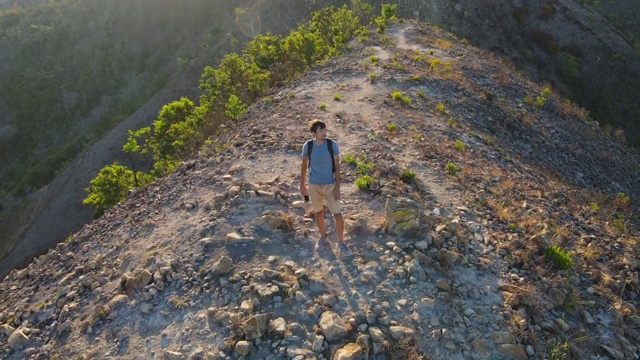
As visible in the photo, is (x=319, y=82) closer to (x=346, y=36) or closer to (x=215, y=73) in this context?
(x=215, y=73)

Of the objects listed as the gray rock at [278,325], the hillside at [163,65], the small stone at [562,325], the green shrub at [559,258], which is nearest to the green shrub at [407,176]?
the green shrub at [559,258]

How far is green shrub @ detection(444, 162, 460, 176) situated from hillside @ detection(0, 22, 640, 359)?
4 cm

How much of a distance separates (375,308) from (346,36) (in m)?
26.8

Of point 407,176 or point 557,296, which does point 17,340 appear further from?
point 557,296

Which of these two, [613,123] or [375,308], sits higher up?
[375,308]

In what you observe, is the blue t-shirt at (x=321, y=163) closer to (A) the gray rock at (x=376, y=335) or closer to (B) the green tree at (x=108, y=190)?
(A) the gray rock at (x=376, y=335)

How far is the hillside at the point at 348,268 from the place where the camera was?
297 inches

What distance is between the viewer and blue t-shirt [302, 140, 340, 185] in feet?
27.9

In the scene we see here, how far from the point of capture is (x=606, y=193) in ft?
61.9

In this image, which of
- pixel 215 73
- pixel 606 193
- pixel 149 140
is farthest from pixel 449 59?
pixel 149 140

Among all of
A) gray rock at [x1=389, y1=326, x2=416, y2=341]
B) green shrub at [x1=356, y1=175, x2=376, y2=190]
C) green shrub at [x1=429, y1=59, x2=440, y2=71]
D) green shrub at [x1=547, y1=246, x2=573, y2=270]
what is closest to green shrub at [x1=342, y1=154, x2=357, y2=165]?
green shrub at [x1=356, y1=175, x2=376, y2=190]

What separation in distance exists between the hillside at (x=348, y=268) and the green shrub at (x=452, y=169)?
4 centimetres

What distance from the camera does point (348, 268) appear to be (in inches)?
340

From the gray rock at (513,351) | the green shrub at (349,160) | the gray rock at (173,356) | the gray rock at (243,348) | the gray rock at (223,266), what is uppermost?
the gray rock at (223,266)
